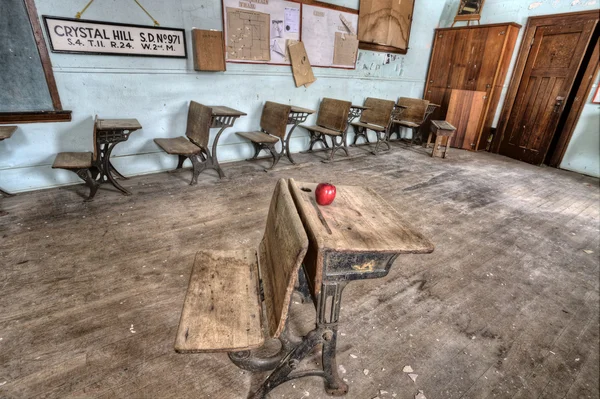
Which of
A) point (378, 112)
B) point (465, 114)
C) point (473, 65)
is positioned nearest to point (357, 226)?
point (378, 112)

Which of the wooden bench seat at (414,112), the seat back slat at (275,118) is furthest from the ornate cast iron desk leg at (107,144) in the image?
the wooden bench seat at (414,112)

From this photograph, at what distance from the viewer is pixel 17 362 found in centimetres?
138

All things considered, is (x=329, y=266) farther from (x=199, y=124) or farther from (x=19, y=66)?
(x=19, y=66)

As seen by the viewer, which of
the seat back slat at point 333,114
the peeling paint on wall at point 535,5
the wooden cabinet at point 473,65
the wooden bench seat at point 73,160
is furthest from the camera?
the wooden cabinet at point 473,65

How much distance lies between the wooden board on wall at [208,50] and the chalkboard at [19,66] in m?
1.50

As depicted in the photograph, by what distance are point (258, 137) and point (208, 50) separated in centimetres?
117

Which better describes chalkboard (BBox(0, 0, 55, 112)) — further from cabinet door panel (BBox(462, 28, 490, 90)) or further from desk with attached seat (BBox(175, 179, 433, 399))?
cabinet door panel (BBox(462, 28, 490, 90))

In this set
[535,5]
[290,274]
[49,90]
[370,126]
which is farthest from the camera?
[370,126]

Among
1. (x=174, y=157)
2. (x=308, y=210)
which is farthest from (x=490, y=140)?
(x=308, y=210)

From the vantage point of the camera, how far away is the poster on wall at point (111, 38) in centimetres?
293

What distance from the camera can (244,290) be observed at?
4.00 feet

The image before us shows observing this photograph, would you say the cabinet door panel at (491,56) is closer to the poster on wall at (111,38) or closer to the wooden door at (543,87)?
the wooden door at (543,87)

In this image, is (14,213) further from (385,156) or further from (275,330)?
(385,156)

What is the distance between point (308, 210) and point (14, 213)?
3.00m
